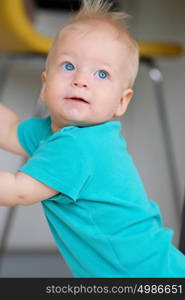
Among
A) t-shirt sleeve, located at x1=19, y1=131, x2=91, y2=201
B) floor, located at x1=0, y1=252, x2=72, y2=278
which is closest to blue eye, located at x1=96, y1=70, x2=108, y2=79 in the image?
t-shirt sleeve, located at x1=19, y1=131, x2=91, y2=201

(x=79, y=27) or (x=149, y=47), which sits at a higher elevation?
(x=79, y=27)

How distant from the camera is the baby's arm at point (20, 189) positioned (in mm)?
771

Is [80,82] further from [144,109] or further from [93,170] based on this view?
[144,109]

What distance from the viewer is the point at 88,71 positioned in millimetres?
841

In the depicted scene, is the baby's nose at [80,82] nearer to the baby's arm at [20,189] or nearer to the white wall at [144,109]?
the baby's arm at [20,189]

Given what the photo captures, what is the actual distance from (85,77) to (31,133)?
0.61ft

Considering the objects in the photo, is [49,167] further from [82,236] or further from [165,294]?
[165,294]

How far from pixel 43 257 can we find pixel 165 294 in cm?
104

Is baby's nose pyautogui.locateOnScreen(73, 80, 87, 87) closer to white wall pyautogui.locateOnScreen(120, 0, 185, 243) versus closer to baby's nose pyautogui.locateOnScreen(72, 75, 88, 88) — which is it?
baby's nose pyautogui.locateOnScreen(72, 75, 88, 88)

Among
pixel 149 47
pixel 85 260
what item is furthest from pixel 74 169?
pixel 149 47

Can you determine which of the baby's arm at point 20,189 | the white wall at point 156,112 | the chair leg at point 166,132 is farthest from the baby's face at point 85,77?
the white wall at point 156,112

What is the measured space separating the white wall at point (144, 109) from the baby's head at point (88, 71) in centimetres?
86

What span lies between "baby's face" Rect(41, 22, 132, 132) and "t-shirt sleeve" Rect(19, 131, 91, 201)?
1.9 inches

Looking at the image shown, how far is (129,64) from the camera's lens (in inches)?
34.7
